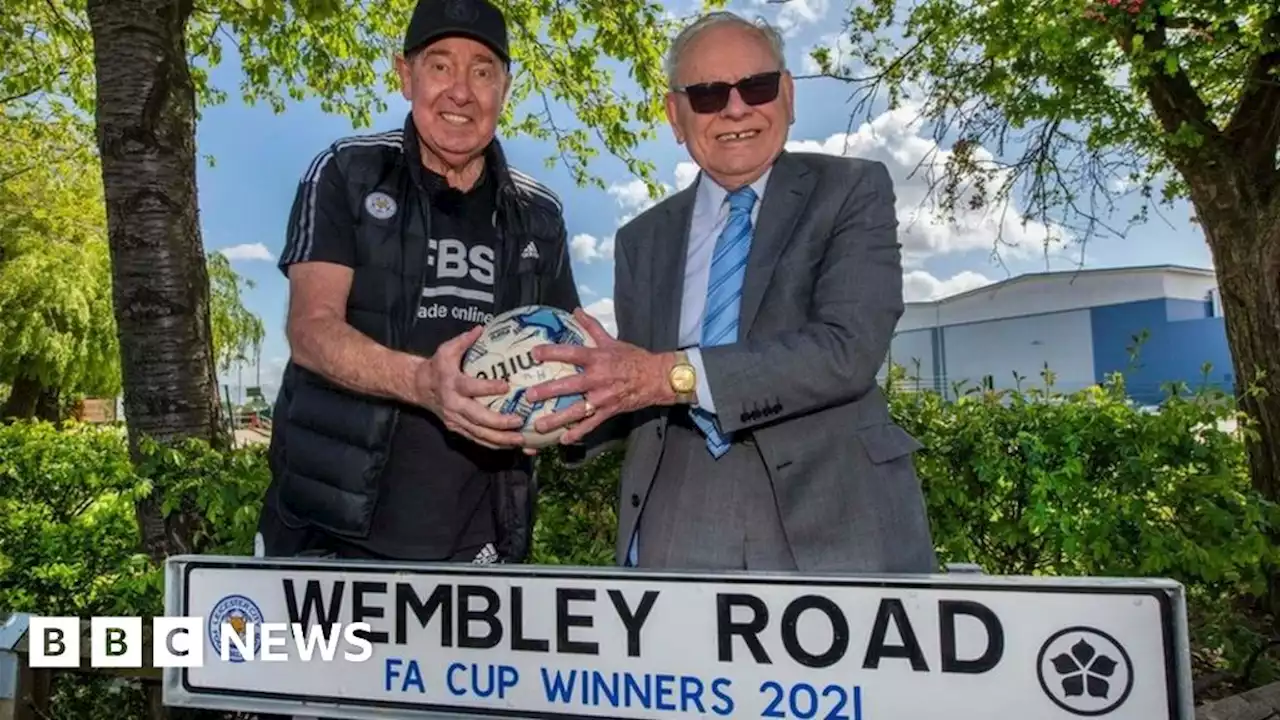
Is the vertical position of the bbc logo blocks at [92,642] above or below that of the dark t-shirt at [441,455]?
below

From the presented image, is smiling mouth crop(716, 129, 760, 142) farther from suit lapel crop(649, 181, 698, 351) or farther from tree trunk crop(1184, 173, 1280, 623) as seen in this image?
tree trunk crop(1184, 173, 1280, 623)

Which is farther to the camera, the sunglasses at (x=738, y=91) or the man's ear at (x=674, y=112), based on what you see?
the man's ear at (x=674, y=112)

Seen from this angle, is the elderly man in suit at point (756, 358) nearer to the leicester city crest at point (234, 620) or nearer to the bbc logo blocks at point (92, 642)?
the leicester city crest at point (234, 620)

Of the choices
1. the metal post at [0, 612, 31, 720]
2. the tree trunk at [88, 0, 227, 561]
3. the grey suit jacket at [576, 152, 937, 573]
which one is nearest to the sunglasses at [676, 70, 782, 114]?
the grey suit jacket at [576, 152, 937, 573]

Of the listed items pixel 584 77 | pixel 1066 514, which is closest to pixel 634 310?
pixel 1066 514

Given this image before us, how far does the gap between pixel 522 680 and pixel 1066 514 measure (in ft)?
8.65

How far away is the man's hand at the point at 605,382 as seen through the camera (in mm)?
1846

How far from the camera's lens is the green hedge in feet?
11.7

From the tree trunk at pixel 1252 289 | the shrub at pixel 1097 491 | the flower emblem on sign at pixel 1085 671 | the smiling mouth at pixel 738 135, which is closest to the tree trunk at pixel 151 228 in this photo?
the smiling mouth at pixel 738 135

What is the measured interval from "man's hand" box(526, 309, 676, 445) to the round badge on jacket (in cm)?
74

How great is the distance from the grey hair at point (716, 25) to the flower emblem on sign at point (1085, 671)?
1.46 m

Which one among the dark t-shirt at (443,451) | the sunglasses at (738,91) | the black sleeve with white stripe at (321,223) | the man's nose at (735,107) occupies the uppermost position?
the sunglasses at (738,91)

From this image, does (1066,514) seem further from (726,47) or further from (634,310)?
(726,47)

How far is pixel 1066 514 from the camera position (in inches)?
141
